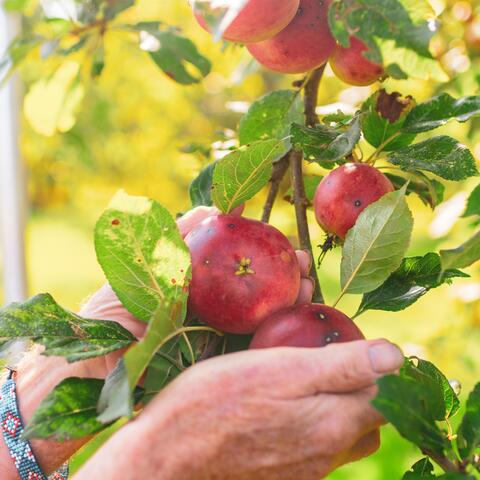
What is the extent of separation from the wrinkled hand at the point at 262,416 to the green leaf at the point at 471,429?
0.10 m

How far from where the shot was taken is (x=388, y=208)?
2.37ft

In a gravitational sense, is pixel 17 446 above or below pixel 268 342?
below

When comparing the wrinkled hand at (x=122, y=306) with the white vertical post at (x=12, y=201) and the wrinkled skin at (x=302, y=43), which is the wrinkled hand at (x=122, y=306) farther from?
the white vertical post at (x=12, y=201)

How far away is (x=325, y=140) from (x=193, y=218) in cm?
21

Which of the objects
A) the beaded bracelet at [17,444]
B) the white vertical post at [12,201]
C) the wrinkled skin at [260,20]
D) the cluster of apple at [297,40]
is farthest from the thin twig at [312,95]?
the white vertical post at [12,201]

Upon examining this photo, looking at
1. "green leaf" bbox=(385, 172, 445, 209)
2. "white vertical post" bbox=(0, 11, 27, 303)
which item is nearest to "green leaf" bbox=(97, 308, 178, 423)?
"green leaf" bbox=(385, 172, 445, 209)

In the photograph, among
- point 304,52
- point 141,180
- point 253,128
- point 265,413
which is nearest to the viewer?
point 265,413

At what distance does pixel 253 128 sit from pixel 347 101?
26.5 inches

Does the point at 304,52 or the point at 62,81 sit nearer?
the point at 304,52

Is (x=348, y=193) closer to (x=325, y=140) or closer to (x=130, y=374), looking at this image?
(x=325, y=140)

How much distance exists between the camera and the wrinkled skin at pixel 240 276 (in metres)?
0.71

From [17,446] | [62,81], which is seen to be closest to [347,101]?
[62,81]

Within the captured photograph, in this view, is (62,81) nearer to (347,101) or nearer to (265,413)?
(347,101)

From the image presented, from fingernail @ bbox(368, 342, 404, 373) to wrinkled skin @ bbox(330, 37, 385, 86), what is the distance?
0.35 meters
